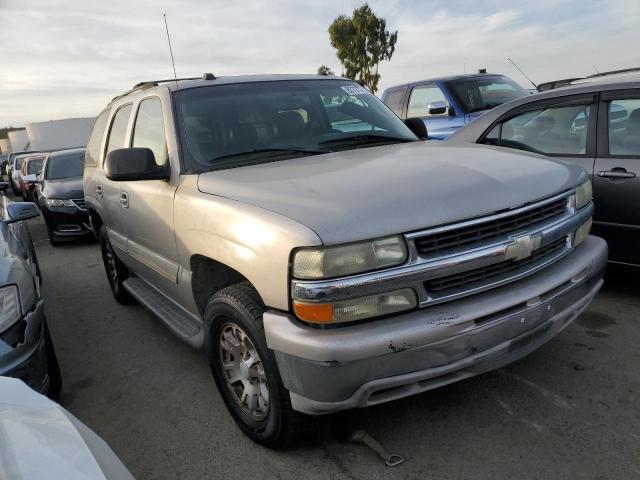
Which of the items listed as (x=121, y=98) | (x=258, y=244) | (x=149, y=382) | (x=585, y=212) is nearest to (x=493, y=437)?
(x=585, y=212)

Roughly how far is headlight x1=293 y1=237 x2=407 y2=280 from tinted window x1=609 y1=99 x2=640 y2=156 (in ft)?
8.63

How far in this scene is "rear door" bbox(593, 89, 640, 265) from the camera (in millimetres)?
3709

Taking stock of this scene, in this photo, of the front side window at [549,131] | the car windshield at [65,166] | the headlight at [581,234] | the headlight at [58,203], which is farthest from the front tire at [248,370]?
the car windshield at [65,166]

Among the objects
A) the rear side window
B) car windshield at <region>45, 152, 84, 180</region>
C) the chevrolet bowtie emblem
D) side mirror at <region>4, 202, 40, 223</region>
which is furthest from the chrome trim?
car windshield at <region>45, 152, 84, 180</region>

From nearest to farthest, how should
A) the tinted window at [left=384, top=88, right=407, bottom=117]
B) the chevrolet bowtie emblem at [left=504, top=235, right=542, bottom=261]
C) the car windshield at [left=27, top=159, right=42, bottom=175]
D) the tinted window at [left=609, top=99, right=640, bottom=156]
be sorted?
the chevrolet bowtie emblem at [left=504, top=235, right=542, bottom=261], the tinted window at [left=609, top=99, right=640, bottom=156], the tinted window at [left=384, top=88, right=407, bottom=117], the car windshield at [left=27, top=159, right=42, bottom=175]

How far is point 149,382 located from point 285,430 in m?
1.50

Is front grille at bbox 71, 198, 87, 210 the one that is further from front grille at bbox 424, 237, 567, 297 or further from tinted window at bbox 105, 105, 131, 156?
front grille at bbox 424, 237, 567, 297

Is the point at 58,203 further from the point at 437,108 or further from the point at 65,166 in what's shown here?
the point at 437,108

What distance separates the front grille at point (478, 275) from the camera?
2.18 m

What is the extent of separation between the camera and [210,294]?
3.05 meters

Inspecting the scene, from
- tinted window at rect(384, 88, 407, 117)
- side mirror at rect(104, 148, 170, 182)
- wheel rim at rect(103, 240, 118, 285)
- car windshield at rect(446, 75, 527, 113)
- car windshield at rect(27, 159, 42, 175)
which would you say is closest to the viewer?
side mirror at rect(104, 148, 170, 182)

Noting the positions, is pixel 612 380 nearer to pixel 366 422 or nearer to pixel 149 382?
pixel 366 422

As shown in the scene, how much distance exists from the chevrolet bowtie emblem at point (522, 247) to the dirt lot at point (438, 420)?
91 centimetres

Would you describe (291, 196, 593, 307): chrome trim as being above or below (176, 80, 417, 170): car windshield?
below
